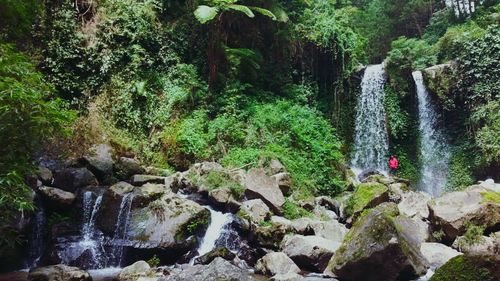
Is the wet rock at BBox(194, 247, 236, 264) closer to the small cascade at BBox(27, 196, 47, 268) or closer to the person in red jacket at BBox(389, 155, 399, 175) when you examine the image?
the small cascade at BBox(27, 196, 47, 268)

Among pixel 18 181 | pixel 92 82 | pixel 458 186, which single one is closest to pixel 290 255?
pixel 18 181

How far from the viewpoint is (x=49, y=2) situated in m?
13.1

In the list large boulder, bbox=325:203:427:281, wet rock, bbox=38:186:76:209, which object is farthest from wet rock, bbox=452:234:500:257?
wet rock, bbox=38:186:76:209

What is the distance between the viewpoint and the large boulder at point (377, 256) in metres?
5.77

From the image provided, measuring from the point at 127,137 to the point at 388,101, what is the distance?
10.6 m

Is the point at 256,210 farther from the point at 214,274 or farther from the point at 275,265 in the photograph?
the point at 214,274

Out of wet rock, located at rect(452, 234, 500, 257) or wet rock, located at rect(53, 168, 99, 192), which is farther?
wet rock, located at rect(53, 168, 99, 192)

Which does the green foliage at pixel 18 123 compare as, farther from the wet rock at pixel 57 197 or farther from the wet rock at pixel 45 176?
the wet rock at pixel 45 176

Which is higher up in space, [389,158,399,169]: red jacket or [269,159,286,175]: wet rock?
[269,159,286,175]: wet rock

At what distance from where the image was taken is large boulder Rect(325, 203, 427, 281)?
5773mm

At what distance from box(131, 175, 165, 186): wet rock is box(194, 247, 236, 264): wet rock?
3026mm

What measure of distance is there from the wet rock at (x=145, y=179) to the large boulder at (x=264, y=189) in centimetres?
211

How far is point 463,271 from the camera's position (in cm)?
426

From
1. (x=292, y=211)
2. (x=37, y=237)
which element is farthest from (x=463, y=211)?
(x=37, y=237)
